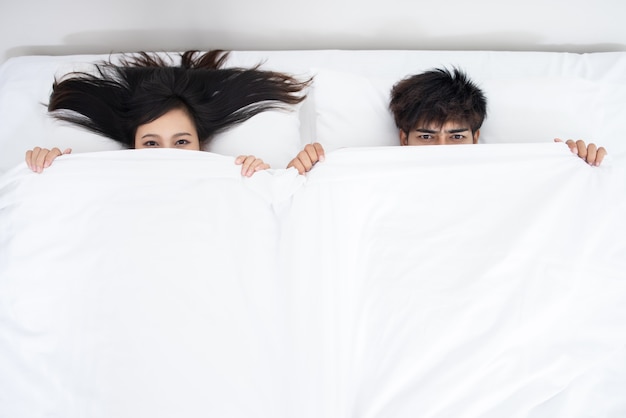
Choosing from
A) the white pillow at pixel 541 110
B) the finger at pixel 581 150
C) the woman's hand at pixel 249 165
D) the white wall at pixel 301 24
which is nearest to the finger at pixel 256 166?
the woman's hand at pixel 249 165

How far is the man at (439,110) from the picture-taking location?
1.38m

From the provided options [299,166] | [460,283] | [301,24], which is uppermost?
[301,24]

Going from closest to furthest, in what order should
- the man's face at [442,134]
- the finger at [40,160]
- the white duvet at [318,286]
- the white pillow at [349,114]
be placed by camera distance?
the white duvet at [318,286] < the finger at [40,160] < the man's face at [442,134] < the white pillow at [349,114]

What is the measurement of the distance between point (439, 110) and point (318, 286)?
2.22 ft

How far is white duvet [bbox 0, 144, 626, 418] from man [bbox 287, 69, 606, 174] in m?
0.16

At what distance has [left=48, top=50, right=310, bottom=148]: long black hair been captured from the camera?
4.51 ft

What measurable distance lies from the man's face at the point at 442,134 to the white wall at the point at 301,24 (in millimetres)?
480

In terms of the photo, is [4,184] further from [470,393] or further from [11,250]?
[470,393]

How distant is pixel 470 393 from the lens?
0.93 metres

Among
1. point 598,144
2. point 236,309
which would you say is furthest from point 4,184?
point 598,144

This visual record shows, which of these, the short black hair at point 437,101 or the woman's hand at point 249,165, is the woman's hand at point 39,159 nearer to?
the woman's hand at point 249,165

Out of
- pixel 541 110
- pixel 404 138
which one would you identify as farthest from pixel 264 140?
pixel 541 110

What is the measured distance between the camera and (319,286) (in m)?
1.03

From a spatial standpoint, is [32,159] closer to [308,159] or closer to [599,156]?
[308,159]
